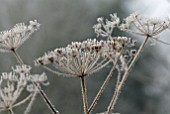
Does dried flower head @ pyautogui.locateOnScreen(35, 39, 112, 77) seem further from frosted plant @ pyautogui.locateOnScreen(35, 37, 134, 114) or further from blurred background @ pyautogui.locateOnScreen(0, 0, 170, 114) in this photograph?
blurred background @ pyautogui.locateOnScreen(0, 0, 170, 114)

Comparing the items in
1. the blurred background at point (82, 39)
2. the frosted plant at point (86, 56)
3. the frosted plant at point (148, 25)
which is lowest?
the frosted plant at point (86, 56)

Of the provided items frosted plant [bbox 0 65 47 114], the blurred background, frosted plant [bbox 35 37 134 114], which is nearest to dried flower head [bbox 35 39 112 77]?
frosted plant [bbox 35 37 134 114]

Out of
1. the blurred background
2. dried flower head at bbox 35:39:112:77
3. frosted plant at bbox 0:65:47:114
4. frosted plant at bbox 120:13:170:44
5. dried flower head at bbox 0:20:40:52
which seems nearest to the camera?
frosted plant at bbox 0:65:47:114

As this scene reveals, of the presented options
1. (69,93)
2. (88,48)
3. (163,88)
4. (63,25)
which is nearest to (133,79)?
(163,88)

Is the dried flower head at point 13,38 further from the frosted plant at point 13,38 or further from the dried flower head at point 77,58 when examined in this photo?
the dried flower head at point 77,58

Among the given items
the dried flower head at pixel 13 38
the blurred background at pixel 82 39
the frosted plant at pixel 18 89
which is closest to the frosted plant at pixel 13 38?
the dried flower head at pixel 13 38

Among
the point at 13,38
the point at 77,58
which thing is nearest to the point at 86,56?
the point at 77,58

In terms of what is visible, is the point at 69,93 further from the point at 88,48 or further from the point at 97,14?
the point at 88,48

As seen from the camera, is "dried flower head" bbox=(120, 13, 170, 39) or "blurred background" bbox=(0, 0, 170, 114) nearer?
"dried flower head" bbox=(120, 13, 170, 39)

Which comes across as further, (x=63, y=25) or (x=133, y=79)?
(x=63, y=25)
